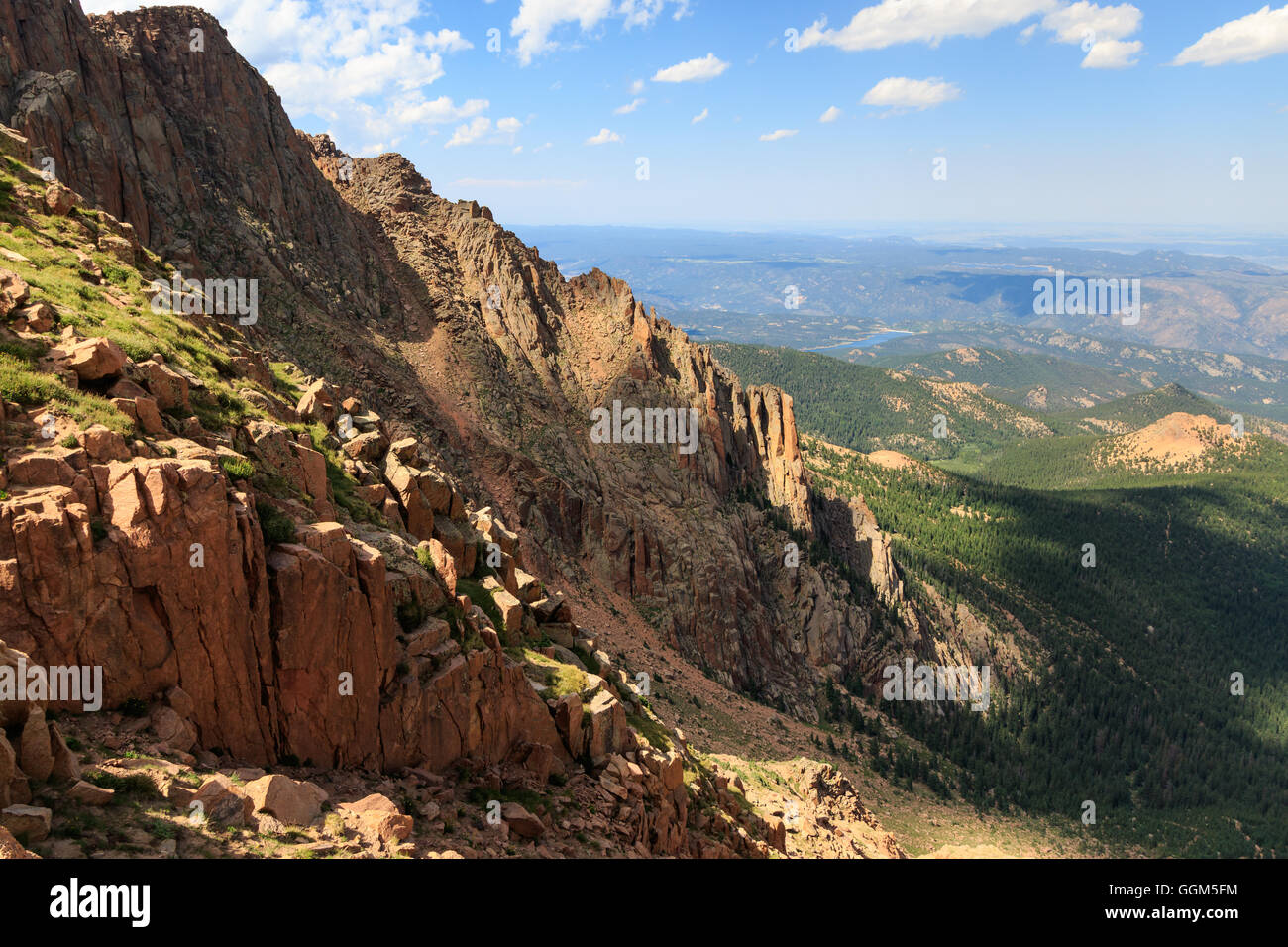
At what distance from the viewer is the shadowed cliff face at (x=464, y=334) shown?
4825 centimetres

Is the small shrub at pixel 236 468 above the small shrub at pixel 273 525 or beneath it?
above

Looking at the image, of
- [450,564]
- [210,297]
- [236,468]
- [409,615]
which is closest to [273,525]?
[236,468]

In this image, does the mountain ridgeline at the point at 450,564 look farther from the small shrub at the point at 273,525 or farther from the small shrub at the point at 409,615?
the small shrub at the point at 409,615

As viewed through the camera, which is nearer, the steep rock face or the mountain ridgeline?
the steep rock face

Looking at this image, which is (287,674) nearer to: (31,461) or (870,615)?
(31,461)

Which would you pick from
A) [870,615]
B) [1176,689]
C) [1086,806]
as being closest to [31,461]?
[870,615]

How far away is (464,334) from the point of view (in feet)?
225

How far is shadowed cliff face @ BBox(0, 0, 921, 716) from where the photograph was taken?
48.2 meters

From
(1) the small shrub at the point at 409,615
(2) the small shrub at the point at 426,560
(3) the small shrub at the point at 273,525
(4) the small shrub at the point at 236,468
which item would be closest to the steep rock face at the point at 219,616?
(3) the small shrub at the point at 273,525

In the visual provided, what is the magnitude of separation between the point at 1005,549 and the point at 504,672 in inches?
5714

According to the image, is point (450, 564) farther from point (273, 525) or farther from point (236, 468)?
point (236, 468)

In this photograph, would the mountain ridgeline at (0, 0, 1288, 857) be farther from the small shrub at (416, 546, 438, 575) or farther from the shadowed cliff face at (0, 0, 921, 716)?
the small shrub at (416, 546, 438, 575)

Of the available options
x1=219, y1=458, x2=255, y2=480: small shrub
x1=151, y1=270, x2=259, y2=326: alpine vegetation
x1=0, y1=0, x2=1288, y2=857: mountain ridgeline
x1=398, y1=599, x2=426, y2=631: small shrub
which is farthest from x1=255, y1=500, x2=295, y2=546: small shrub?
x1=151, y1=270, x2=259, y2=326: alpine vegetation
